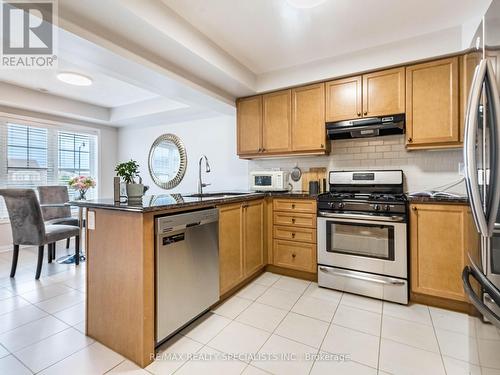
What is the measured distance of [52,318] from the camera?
2.08m

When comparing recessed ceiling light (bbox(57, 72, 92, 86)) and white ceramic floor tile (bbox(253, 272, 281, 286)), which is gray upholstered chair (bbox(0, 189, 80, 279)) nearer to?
recessed ceiling light (bbox(57, 72, 92, 86))

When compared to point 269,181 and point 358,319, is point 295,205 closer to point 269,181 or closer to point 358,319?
point 269,181

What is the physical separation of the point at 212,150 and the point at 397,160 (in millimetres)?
2718

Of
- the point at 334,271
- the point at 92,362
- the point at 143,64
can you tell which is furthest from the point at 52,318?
the point at 334,271

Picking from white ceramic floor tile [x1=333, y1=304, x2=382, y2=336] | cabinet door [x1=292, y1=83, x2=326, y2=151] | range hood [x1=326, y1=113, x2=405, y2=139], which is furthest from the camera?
cabinet door [x1=292, y1=83, x2=326, y2=151]

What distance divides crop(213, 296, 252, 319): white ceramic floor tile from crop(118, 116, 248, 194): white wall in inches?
74.3

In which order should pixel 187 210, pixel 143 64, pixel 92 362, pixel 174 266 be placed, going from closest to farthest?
pixel 92 362
pixel 174 266
pixel 187 210
pixel 143 64

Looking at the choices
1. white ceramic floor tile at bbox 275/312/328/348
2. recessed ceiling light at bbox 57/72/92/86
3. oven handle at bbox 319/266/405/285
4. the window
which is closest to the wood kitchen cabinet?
oven handle at bbox 319/266/405/285

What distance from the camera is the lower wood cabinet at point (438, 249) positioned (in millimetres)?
2115

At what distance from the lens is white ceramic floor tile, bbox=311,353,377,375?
149cm

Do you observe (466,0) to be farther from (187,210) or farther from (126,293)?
(126,293)

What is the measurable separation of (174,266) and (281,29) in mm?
2241

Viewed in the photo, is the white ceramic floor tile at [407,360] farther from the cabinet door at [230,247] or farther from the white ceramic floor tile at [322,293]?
the cabinet door at [230,247]

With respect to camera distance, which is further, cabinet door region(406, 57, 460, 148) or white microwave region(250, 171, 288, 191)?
white microwave region(250, 171, 288, 191)
